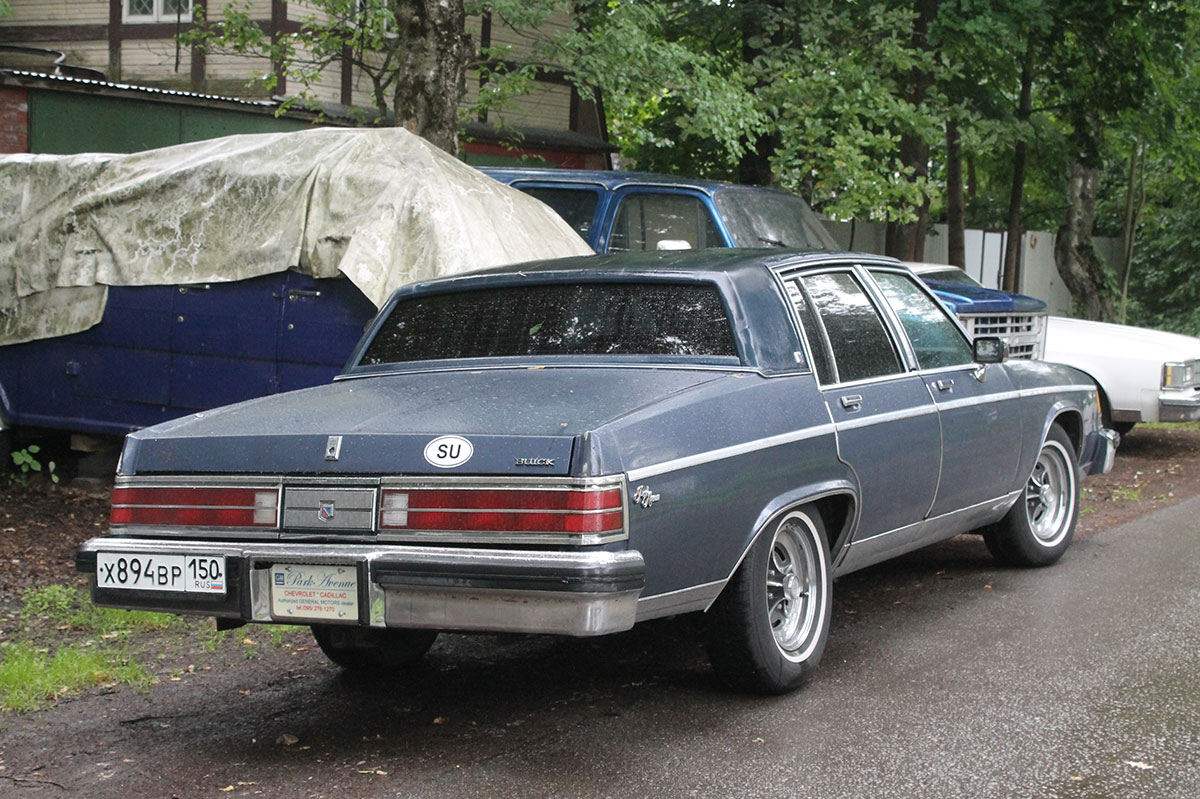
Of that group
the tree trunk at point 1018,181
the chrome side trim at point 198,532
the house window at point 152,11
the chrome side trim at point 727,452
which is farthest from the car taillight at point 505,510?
the house window at point 152,11

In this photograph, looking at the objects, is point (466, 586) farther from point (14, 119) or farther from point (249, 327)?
point (14, 119)

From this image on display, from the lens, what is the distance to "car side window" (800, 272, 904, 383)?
5516 mm

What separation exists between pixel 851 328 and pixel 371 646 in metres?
2.30

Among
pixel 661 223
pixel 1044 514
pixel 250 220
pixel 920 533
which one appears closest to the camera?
pixel 920 533

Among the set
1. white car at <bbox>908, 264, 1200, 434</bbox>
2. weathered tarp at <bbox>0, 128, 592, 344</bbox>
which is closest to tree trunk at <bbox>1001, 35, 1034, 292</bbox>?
white car at <bbox>908, 264, 1200, 434</bbox>

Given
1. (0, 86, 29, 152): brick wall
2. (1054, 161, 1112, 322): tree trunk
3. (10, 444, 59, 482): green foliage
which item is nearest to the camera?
(10, 444, 59, 482): green foliage

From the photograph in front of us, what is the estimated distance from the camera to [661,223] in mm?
9477

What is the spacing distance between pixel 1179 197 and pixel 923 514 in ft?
74.4

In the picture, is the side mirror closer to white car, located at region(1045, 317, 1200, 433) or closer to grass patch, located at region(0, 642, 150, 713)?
grass patch, located at region(0, 642, 150, 713)

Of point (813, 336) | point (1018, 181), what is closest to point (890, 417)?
point (813, 336)

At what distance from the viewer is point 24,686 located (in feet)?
16.7

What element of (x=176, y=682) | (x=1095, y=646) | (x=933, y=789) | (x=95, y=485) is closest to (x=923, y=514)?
(x=1095, y=646)

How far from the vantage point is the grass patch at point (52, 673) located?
16.4ft

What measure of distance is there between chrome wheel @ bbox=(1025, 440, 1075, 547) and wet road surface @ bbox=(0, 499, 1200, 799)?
1066 millimetres
